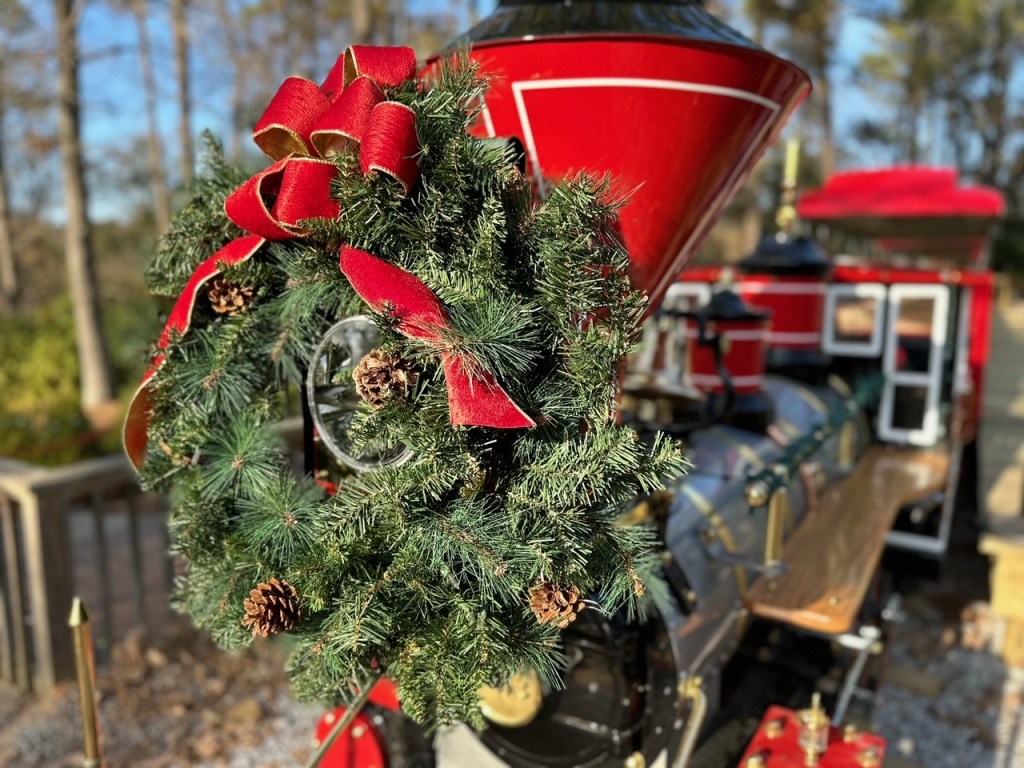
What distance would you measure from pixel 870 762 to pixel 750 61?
5.29ft

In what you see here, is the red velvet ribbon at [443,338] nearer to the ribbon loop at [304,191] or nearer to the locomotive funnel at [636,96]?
the ribbon loop at [304,191]

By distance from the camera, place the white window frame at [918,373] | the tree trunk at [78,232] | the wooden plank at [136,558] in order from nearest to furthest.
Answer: the wooden plank at [136,558]
the white window frame at [918,373]
the tree trunk at [78,232]

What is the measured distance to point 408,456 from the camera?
1.38m

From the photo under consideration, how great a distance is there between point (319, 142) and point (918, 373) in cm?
413

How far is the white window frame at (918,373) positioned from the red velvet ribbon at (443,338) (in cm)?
381

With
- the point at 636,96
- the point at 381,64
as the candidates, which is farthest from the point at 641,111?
the point at 381,64

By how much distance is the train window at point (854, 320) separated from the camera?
4445mm

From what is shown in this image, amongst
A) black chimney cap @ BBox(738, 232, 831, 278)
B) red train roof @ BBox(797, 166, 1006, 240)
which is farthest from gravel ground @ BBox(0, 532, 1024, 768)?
red train roof @ BBox(797, 166, 1006, 240)

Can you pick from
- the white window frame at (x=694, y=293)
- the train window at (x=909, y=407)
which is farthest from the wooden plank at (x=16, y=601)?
the train window at (x=909, y=407)

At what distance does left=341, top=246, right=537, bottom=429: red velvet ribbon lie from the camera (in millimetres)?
1189

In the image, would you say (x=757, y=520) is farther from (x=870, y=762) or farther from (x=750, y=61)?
(x=750, y=61)

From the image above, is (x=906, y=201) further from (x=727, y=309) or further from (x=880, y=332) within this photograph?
(x=727, y=309)

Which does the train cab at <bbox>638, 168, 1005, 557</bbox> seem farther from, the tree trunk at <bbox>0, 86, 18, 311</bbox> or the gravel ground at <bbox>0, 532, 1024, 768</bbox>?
the tree trunk at <bbox>0, 86, 18, 311</bbox>

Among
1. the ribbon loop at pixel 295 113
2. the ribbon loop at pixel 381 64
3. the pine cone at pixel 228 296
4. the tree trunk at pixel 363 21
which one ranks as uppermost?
the tree trunk at pixel 363 21
